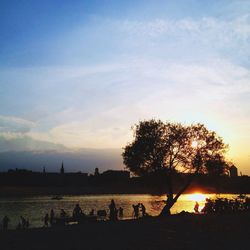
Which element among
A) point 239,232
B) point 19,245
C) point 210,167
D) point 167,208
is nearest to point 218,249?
point 239,232

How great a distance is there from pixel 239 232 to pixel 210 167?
2473 cm

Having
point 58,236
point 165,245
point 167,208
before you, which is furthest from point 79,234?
point 167,208

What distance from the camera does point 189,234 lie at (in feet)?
88.5

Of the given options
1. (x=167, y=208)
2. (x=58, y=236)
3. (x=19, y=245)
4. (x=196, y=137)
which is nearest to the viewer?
(x=19, y=245)

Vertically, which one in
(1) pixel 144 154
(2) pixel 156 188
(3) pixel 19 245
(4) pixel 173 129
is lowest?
(3) pixel 19 245

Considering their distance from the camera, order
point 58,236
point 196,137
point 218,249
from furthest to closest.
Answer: point 196,137 → point 58,236 → point 218,249

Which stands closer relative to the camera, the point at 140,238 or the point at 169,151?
the point at 140,238

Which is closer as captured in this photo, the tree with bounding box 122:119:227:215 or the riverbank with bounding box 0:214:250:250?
the riverbank with bounding box 0:214:250:250

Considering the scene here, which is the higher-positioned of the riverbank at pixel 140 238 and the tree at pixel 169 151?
the tree at pixel 169 151

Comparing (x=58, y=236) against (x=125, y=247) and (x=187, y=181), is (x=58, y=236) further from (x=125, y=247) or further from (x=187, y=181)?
(x=187, y=181)

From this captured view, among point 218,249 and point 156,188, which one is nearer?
point 218,249

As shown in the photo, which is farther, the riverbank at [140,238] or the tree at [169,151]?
the tree at [169,151]

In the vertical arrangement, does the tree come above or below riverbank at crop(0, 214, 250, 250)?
above

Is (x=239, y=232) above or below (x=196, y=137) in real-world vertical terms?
below
